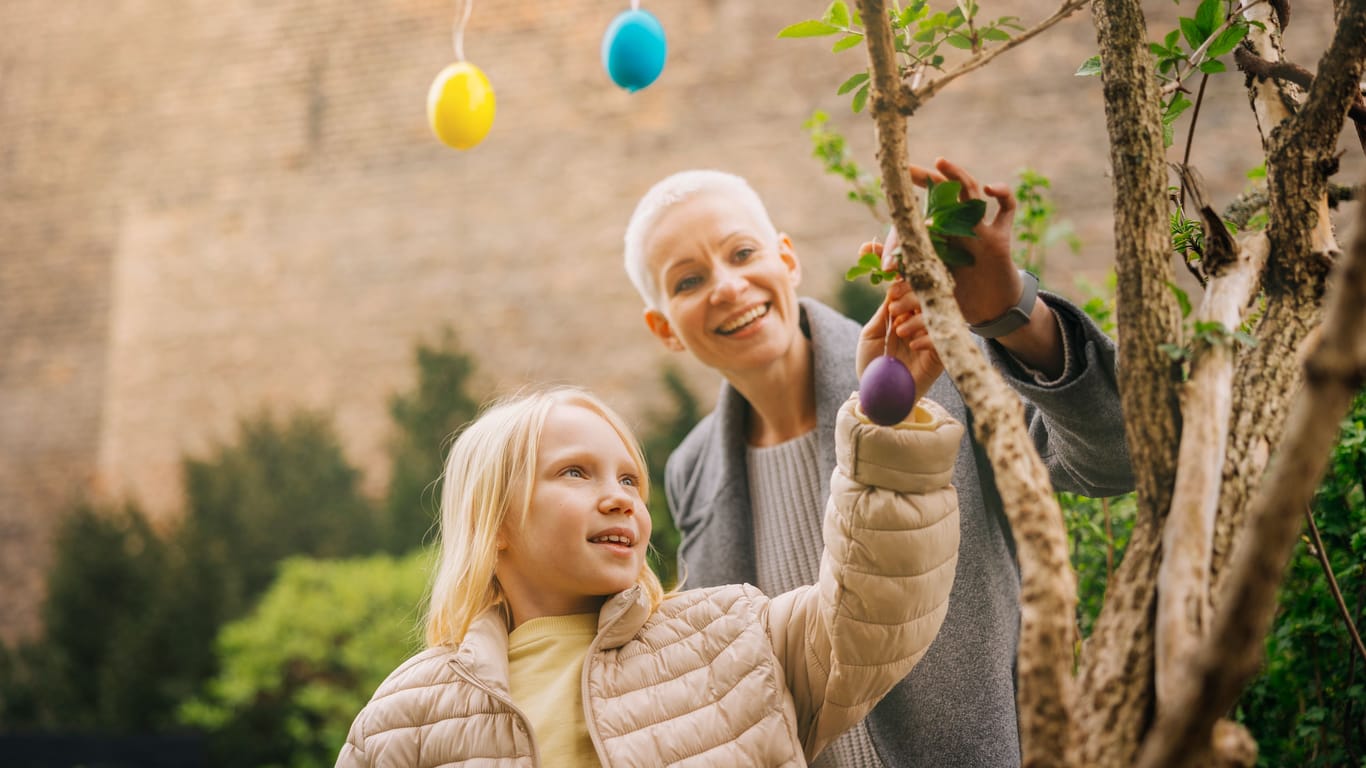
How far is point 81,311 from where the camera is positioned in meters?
6.62

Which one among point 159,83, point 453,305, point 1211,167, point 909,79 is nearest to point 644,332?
point 453,305

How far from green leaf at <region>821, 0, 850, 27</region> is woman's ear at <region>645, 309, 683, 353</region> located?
0.99 metres

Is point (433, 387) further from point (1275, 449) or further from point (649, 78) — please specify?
point (1275, 449)

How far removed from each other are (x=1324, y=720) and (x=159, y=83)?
728 centimetres

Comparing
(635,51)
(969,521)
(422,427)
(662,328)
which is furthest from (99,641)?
(969,521)

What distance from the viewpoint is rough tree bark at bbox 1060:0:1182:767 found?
671mm

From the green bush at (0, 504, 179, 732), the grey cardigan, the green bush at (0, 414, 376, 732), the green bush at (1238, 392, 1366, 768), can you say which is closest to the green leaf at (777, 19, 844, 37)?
the grey cardigan

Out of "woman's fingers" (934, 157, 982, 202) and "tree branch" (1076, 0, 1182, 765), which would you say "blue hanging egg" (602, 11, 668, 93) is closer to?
"woman's fingers" (934, 157, 982, 202)

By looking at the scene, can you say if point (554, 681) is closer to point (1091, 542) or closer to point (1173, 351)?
point (1173, 351)

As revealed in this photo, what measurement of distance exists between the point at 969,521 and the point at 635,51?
1009 mm

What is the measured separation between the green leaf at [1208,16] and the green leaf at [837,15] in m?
0.34

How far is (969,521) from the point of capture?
1526 millimetres

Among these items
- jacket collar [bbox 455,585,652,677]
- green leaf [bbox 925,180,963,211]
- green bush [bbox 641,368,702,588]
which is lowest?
green bush [bbox 641,368,702,588]

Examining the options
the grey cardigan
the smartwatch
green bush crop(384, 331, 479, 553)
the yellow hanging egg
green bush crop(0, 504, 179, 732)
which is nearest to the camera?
the smartwatch
